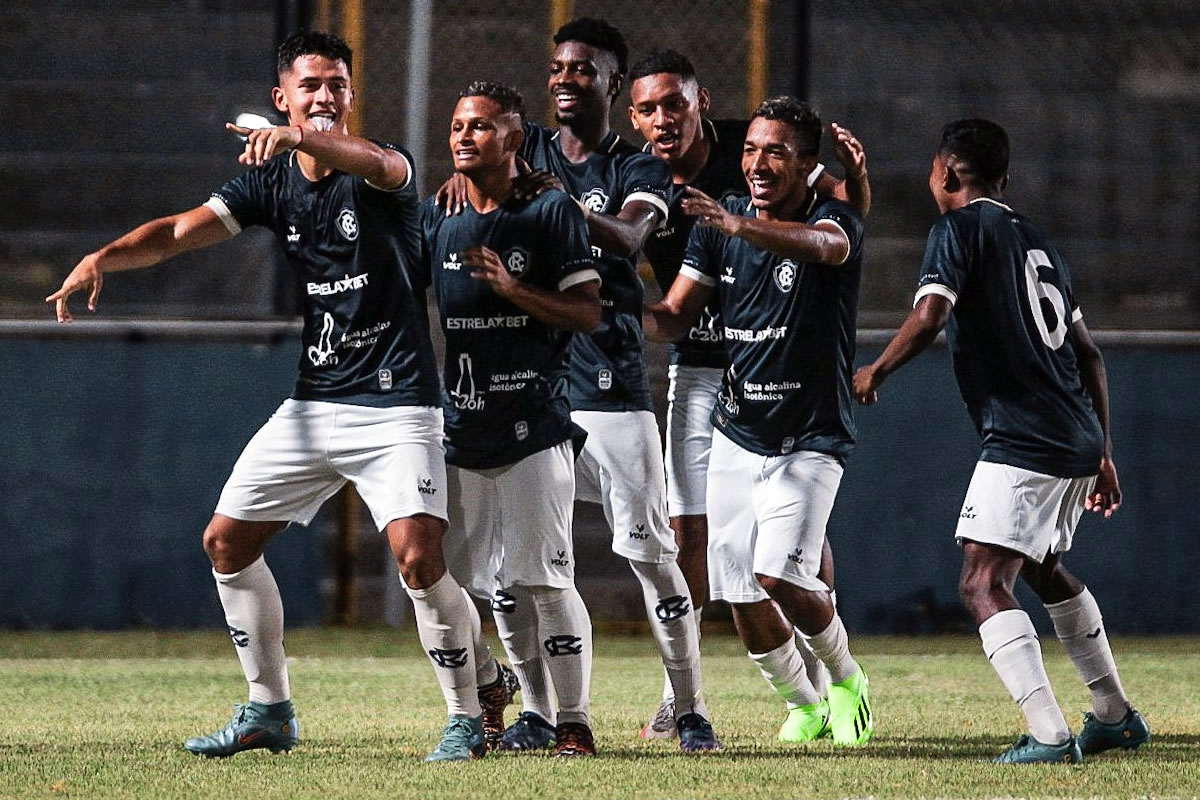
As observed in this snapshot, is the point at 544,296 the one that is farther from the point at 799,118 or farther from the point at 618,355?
the point at 799,118

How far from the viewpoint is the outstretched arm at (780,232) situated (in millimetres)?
5105

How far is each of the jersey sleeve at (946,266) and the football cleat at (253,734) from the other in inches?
83.3

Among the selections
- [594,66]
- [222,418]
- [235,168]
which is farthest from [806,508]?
[235,168]

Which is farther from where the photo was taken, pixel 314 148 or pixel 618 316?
pixel 618 316

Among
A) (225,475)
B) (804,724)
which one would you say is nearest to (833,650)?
(804,724)

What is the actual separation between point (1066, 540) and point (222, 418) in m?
5.71

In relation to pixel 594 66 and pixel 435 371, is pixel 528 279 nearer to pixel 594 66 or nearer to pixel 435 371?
pixel 435 371

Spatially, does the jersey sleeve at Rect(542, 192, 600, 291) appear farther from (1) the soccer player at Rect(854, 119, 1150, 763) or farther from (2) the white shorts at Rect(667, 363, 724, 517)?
(2) the white shorts at Rect(667, 363, 724, 517)

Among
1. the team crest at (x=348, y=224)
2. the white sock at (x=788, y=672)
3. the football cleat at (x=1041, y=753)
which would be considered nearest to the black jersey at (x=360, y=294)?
the team crest at (x=348, y=224)

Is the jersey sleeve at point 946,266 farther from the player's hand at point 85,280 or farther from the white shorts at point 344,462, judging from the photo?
the player's hand at point 85,280

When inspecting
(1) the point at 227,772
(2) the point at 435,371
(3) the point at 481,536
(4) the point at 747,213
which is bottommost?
(1) the point at 227,772

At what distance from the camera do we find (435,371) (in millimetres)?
5176

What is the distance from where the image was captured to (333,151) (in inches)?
188

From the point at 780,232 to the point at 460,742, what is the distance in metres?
1.65
